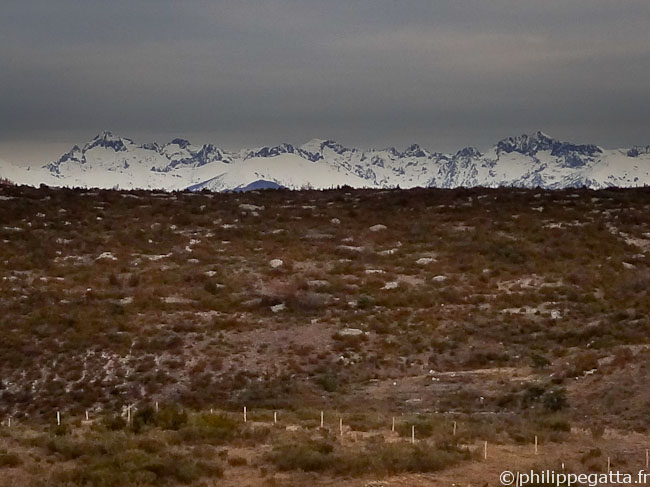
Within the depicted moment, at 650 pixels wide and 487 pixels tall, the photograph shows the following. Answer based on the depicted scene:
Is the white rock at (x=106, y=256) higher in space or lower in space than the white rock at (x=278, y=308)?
higher

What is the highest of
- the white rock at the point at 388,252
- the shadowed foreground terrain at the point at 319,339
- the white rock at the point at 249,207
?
the white rock at the point at 249,207

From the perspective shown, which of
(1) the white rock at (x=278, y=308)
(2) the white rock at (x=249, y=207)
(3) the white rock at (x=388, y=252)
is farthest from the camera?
(2) the white rock at (x=249, y=207)

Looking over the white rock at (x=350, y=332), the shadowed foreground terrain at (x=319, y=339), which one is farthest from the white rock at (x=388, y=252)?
the white rock at (x=350, y=332)

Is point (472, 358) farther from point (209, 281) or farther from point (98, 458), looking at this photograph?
point (98, 458)

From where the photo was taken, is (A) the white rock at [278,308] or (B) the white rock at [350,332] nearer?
(B) the white rock at [350,332]

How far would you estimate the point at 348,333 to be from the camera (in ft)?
102

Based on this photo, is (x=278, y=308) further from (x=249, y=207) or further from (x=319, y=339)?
(x=249, y=207)

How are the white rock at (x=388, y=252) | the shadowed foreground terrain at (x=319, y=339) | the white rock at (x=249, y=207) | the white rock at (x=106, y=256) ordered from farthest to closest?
the white rock at (x=249, y=207) < the white rock at (x=388, y=252) < the white rock at (x=106, y=256) < the shadowed foreground terrain at (x=319, y=339)

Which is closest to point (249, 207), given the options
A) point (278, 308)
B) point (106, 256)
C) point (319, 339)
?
point (106, 256)

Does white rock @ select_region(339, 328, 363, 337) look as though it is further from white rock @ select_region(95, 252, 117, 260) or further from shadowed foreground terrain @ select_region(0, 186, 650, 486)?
white rock @ select_region(95, 252, 117, 260)

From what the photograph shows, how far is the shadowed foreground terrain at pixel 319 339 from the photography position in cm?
1716


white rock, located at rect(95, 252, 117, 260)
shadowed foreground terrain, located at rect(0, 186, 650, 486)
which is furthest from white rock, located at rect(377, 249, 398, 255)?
white rock, located at rect(95, 252, 117, 260)

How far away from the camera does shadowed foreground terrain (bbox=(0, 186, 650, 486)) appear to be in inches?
675

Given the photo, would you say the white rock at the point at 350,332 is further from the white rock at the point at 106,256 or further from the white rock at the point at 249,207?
the white rock at the point at 249,207
